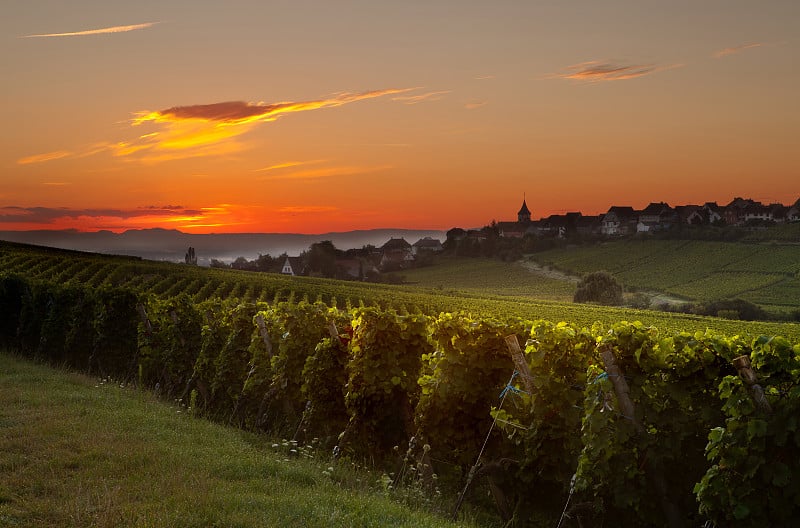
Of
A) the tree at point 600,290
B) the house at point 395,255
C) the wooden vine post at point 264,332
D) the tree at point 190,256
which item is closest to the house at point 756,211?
the house at point 395,255

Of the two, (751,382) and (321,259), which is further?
(321,259)

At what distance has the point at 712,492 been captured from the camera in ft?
23.6

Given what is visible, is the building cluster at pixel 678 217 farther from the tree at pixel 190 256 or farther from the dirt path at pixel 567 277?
the tree at pixel 190 256

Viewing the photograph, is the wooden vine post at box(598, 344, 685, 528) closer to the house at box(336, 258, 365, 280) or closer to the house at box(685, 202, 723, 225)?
the house at box(336, 258, 365, 280)

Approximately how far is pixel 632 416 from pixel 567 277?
119262 millimetres

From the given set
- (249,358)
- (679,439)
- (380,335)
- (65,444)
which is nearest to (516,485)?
(679,439)

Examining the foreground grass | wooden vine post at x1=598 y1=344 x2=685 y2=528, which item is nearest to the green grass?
the foreground grass

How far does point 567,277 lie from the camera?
408ft

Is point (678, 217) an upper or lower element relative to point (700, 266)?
upper

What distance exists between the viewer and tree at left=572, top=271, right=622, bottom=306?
10062cm

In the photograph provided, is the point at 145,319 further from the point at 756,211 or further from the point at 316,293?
the point at 756,211

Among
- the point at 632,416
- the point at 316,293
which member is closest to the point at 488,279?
the point at 316,293

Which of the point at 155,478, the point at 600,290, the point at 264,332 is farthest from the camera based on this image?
the point at 600,290

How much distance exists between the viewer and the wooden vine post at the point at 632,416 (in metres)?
8.02
